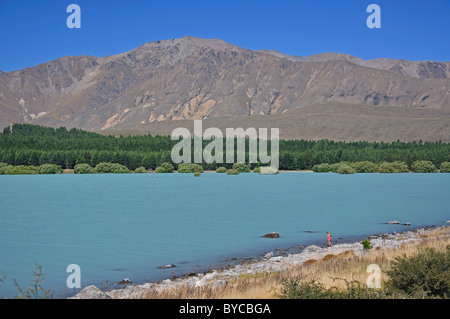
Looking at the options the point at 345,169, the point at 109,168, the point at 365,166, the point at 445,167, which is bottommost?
the point at 345,169

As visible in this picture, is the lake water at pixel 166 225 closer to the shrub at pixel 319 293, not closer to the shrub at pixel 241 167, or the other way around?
the shrub at pixel 319 293

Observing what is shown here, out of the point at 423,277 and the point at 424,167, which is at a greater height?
the point at 423,277

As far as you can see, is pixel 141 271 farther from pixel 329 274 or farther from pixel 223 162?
pixel 223 162

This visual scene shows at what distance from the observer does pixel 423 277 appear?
11.8 metres

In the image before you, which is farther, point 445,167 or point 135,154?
point 135,154

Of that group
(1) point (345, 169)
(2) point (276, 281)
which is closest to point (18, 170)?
(1) point (345, 169)

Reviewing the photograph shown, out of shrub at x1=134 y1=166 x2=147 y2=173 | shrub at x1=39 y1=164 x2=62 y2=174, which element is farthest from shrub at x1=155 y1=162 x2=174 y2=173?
shrub at x1=39 y1=164 x2=62 y2=174

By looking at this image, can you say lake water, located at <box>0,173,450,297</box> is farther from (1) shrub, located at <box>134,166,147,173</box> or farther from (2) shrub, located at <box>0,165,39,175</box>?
(1) shrub, located at <box>134,166,147,173</box>

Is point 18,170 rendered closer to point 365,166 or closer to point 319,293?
point 365,166

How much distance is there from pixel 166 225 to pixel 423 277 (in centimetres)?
2753

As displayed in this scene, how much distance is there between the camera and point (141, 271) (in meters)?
21.9

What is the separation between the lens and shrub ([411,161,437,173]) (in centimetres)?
12812

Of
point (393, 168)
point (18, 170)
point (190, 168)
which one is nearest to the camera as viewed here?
point (18, 170)
